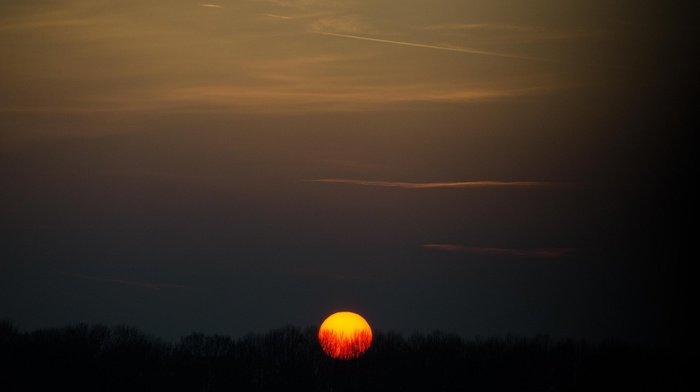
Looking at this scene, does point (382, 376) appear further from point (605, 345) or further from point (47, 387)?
point (47, 387)

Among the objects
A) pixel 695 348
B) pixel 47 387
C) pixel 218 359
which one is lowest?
pixel 47 387

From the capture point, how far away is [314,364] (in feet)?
129

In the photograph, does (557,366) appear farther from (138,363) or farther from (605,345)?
(138,363)

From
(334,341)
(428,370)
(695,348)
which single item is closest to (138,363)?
(334,341)

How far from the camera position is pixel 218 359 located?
38.4m

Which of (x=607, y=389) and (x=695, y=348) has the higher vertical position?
(x=695, y=348)

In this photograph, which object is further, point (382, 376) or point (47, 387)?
point (382, 376)

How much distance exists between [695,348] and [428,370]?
13934 millimetres

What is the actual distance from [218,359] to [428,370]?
33.3 feet

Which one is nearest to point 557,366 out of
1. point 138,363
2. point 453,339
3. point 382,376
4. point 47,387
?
point 453,339

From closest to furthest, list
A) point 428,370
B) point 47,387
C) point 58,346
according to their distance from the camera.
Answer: point 47,387
point 58,346
point 428,370

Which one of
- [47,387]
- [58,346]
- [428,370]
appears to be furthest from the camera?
[428,370]

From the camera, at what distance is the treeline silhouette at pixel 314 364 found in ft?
119

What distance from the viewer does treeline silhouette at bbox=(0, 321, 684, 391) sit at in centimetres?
3622
